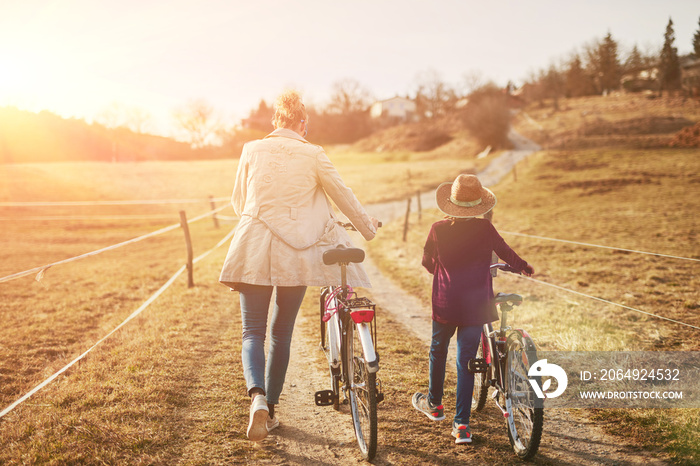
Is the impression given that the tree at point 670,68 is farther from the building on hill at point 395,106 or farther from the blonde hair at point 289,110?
the blonde hair at point 289,110

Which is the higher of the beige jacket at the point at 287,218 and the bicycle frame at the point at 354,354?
the beige jacket at the point at 287,218

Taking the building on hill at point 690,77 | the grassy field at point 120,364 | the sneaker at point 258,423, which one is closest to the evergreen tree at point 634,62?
the building on hill at point 690,77

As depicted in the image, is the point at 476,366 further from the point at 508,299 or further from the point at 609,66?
the point at 609,66

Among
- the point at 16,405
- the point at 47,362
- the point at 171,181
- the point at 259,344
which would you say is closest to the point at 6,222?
the point at 171,181

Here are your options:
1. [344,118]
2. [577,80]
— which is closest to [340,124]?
[344,118]

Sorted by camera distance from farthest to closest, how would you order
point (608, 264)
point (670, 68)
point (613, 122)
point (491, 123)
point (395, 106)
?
point (395, 106) < point (670, 68) < point (491, 123) < point (613, 122) < point (608, 264)

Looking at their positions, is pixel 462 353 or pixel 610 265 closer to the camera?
pixel 462 353

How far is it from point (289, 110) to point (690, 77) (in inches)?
2919

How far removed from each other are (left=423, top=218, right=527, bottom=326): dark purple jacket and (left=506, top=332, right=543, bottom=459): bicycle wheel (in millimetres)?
276

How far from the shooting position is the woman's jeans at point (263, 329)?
9.77 ft

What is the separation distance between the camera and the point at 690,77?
197ft

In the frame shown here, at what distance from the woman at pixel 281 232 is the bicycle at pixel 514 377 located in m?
0.99

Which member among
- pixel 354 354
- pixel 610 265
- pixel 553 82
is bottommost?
pixel 610 265

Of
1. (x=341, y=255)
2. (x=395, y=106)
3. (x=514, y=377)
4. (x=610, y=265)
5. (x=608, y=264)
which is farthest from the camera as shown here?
(x=395, y=106)
